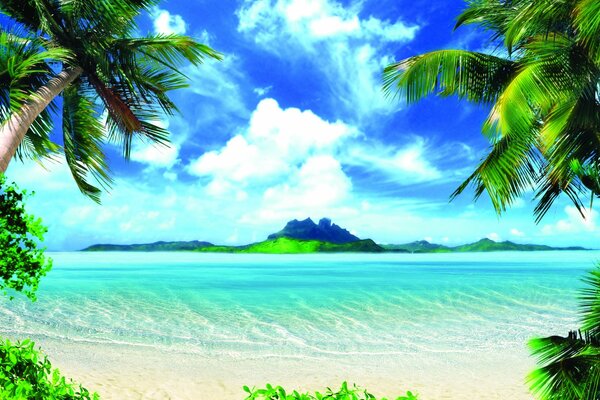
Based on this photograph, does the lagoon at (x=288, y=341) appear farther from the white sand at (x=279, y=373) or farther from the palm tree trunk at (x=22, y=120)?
the palm tree trunk at (x=22, y=120)

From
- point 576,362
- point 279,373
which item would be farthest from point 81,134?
point 576,362

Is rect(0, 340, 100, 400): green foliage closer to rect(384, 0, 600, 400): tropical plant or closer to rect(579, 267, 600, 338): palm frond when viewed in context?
rect(579, 267, 600, 338): palm frond

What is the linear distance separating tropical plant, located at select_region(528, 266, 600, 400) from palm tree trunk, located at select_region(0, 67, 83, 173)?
668 cm

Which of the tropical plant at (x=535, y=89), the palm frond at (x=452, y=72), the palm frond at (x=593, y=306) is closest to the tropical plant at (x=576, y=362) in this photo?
the palm frond at (x=593, y=306)

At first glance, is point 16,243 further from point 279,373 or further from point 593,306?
point 279,373

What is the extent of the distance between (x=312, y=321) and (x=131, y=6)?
32.2 feet

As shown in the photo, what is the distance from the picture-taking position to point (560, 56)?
758cm

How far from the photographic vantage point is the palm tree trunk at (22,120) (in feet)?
21.7

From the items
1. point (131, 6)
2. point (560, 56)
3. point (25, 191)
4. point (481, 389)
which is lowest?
point (481, 389)

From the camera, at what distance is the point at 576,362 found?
11.5 ft

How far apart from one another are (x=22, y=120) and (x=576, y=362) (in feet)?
24.8

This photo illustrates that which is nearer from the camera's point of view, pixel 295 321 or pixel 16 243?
pixel 16 243

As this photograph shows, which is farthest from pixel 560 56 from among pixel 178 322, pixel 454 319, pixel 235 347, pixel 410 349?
pixel 178 322

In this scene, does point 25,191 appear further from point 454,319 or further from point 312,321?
point 454,319
